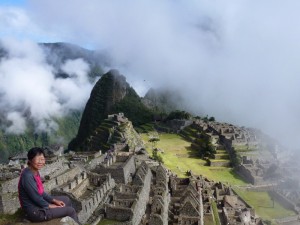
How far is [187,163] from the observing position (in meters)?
66.1

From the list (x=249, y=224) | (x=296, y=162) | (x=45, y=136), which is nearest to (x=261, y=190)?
(x=296, y=162)

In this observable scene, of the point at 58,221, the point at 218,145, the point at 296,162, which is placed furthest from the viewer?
the point at 218,145

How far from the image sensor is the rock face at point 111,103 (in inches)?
4498

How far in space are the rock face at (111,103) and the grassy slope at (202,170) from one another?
28.2m

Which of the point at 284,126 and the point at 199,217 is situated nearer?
the point at 199,217

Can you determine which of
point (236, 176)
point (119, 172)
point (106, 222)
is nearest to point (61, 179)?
point (119, 172)

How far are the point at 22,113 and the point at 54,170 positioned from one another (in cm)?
14309

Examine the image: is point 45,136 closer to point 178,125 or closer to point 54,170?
point 178,125

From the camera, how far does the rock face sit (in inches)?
4498

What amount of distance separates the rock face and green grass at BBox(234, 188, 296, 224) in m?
56.7

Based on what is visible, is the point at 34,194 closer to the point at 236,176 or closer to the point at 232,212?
the point at 232,212

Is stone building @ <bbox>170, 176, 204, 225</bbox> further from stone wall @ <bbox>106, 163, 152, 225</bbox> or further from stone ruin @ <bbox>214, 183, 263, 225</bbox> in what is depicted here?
stone ruin @ <bbox>214, 183, 263, 225</bbox>

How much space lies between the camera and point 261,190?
58219 millimetres

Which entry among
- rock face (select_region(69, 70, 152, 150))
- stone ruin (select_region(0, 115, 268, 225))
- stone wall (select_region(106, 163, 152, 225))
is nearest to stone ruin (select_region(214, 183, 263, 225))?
stone ruin (select_region(0, 115, 268, 225))
